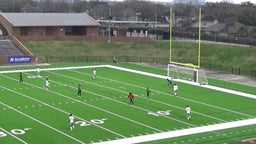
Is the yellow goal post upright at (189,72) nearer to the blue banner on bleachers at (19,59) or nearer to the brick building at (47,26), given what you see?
the blue banner on bleachers at (19,59)

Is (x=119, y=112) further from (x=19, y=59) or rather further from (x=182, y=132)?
(x=19, y=59)

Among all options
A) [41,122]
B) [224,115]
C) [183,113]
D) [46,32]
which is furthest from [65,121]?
[46,32]

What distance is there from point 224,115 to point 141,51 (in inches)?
1252

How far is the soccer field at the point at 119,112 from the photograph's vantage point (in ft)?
79.3

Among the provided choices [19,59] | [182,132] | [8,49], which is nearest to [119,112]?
[182,132]

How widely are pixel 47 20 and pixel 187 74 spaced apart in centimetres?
2945

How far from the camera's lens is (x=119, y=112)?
96.6 feet

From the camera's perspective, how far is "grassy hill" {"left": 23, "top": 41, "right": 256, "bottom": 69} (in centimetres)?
5266

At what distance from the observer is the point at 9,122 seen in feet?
88.0

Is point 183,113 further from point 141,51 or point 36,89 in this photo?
point 141,51

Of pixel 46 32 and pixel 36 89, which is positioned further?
pixel 46 32

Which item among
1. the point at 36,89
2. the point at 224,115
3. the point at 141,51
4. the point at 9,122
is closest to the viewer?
the point at 9,122

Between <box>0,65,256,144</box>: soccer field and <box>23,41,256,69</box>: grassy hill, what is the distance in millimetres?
12789

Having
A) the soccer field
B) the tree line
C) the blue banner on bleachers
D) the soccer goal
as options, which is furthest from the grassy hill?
the tree line
